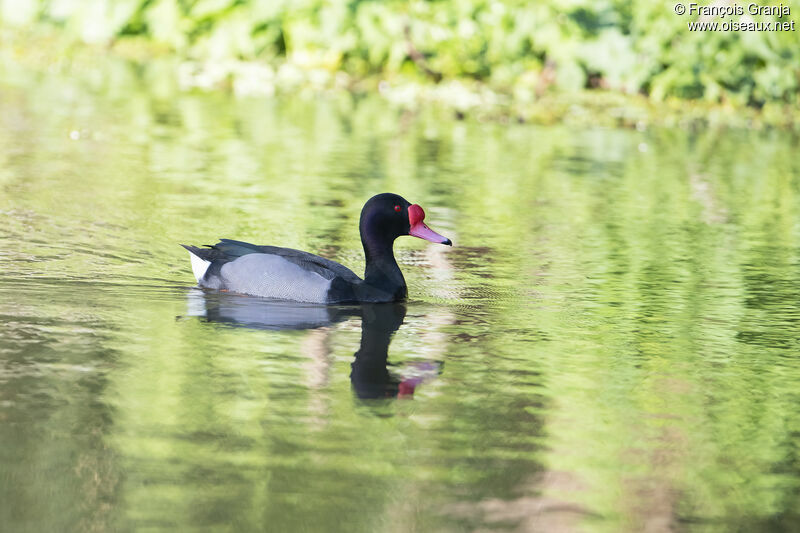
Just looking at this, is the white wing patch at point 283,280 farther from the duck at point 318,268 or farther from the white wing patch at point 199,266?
the white wing patch at point 199,266

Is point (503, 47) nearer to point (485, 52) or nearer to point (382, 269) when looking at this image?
point (485, 52)

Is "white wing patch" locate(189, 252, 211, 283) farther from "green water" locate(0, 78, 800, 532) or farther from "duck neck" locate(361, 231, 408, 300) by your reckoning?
"duck neck" locate(361, 231, 408, 300)

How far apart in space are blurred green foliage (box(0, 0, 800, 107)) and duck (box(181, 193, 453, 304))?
1483cm

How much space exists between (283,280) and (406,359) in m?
1.55

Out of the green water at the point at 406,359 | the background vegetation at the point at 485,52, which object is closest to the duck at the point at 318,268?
the green water at the point at 406,359

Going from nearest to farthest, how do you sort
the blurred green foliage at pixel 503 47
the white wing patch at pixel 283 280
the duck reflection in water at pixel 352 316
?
1. the duck reflection in water at pixel 352 316
2. the white wing patch at pixel 283 280
3. the blurred green foliage at pixel 503 47

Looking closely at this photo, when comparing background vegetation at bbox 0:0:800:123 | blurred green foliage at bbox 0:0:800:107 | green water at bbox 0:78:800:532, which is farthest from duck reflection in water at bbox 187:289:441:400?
blurred green foliage at bbox 0:0:800:107

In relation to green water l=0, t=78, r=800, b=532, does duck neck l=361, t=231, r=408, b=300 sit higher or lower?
higher

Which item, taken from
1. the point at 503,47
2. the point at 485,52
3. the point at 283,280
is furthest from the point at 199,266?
the point at 485,52

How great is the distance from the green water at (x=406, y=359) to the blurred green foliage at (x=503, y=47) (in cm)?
796

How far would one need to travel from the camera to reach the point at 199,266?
9.60m

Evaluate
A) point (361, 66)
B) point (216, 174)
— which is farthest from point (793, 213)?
point (361, 66)

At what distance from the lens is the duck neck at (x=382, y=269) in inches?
→ 373

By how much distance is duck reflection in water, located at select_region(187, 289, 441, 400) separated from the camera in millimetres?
7496
